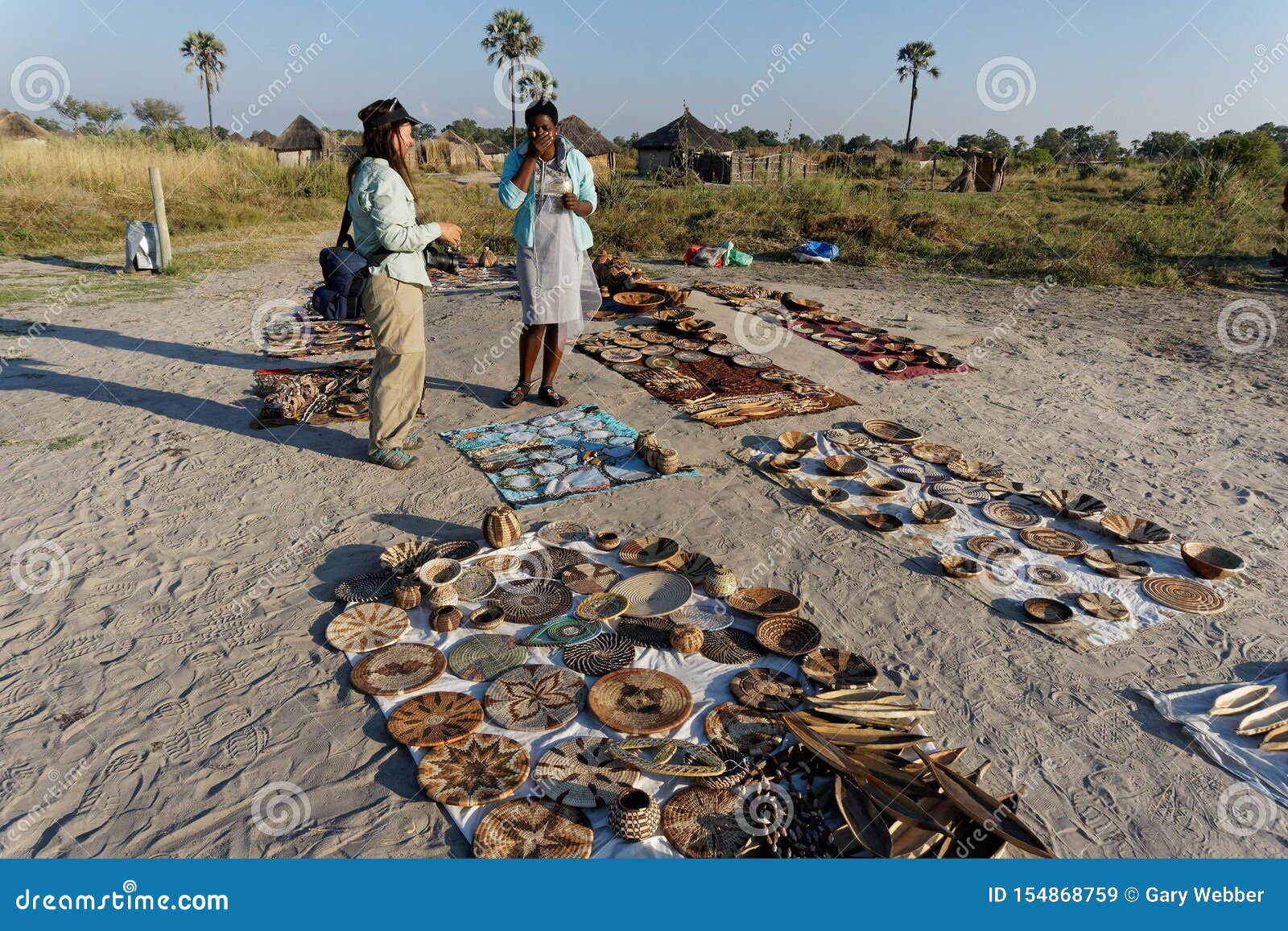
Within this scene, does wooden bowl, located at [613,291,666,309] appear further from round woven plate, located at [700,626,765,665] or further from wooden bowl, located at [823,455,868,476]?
round woven plate, located at [700,626,765,665]

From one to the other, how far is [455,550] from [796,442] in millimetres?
2285

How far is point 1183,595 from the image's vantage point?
10.8 feet

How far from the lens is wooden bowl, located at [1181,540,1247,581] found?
340 centimetres

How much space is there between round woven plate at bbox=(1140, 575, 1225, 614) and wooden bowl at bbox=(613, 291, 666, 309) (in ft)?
17.5

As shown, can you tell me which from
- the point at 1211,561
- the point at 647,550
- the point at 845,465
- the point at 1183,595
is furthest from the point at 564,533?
the point at 1211,561

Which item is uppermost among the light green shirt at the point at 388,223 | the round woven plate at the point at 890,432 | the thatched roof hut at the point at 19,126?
the thatched roof hut at the point at 19,126

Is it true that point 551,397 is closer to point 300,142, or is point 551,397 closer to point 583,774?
point 583,774

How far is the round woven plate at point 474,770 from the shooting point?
7.35 ft

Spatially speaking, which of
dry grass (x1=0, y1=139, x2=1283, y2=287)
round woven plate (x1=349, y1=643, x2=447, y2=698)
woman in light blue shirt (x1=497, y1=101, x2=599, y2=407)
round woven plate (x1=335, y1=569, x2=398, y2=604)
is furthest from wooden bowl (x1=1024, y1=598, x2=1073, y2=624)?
dry grass (x1=0, y1=139, x2=1283, y2=287)

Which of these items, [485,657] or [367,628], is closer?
[485,657]

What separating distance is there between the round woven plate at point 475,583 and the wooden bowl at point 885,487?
215cm

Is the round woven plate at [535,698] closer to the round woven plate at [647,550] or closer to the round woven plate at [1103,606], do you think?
the round woven plate at [647,550]

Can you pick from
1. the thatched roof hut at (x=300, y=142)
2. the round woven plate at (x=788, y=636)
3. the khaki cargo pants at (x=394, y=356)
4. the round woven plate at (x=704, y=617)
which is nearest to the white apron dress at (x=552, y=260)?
the khaki cargo pants at (x=394, y=356)

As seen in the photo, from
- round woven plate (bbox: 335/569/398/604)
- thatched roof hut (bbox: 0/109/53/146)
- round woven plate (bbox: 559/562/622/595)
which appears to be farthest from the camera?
thatched roof hut (bbox: 0/109/53/146)
